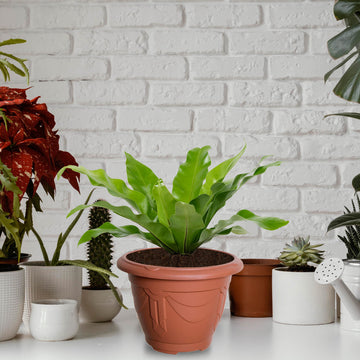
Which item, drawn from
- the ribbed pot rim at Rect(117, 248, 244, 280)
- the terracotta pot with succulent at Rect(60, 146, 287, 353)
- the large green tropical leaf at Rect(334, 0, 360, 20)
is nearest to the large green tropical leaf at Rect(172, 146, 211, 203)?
the terracotta pot with succulent at Rect(60, 146, 287, 353)

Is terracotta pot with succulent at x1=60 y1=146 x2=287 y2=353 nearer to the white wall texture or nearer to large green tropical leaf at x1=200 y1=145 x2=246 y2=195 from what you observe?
large green tropical leaf at x1=200 y1=145 x2=246 y2=195

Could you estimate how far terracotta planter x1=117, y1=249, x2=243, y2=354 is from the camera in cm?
87

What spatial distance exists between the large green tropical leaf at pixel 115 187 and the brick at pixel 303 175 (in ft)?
3.02

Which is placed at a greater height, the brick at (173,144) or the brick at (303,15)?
the brick at (303,15)

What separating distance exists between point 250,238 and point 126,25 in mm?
837

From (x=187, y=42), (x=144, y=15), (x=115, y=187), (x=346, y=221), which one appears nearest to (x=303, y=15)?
(x=187, y=42)

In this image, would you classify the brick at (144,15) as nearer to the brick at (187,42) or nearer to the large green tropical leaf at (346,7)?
the brick at (187,42)

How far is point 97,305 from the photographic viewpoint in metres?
1.10

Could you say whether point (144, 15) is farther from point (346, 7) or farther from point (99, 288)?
point (99, 288)

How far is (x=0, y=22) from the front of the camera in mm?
1871

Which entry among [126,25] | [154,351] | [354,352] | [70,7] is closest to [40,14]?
[70,7]

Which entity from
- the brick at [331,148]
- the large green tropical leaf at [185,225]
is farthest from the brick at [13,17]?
the large green tropical leaf at [185,225]

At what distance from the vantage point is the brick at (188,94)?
1.83 m

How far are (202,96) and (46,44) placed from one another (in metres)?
0.57
